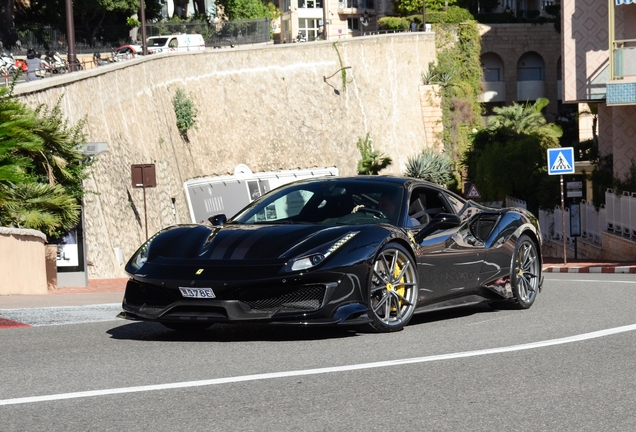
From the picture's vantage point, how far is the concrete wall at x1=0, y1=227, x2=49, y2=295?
16.6 meters

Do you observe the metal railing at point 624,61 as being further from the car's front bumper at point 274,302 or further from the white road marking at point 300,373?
the car's front bumper at point 274,302

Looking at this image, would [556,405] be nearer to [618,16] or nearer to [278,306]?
[278,306]

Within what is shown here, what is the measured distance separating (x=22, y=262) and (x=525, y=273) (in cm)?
842

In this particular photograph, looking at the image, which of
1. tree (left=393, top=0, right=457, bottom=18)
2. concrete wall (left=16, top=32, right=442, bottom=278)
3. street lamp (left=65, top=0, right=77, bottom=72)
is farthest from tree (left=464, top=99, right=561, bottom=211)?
tree (left=393, top=0, right=457, bottom=18)

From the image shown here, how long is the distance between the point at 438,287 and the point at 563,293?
3.75 meters

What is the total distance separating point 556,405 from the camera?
20.2 feet

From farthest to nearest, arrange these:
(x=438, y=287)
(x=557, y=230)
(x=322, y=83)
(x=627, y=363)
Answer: (x=322, y=83)
(x=557, y=230)
(x=438, y=287)
(x=627, y=363)

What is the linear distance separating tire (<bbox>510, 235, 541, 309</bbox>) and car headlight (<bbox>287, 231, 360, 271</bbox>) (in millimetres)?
2843

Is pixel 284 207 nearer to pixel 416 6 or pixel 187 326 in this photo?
pixel 187 326

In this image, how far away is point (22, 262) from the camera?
675 inches

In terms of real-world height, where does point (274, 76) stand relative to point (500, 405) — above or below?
above

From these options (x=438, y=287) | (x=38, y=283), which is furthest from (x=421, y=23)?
(x=438, y=287)

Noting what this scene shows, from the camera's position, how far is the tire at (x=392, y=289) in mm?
9188

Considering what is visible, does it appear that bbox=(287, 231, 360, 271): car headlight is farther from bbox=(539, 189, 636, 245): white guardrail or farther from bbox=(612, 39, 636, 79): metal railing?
bbox=(612, 39, 636, 79): metal railing
